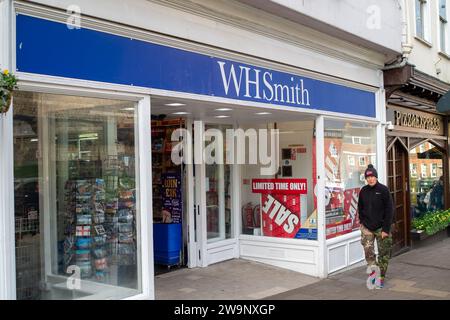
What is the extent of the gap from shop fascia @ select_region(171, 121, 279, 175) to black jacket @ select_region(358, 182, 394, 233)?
92.0 inches

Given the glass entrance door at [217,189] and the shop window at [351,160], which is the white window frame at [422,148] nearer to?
the shop window at [351,160]

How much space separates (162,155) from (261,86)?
237cm

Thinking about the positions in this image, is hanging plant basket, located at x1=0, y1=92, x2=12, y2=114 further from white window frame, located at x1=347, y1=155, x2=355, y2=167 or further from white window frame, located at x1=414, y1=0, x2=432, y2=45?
white window frame, located at x1=414, y1=0, x2=432, y2=45

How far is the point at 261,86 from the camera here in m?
6.97

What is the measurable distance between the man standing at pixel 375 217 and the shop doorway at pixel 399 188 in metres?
3.40

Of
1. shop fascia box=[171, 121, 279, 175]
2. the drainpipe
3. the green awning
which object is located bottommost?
shop fascia box=[171, 121, 279, 175]

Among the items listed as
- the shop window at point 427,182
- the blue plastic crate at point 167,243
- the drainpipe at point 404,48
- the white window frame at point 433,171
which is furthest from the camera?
the white window frame at point 433,171

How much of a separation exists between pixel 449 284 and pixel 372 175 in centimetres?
213

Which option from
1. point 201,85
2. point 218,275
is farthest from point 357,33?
point 218,275

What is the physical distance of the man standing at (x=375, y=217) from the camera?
7.15 metres

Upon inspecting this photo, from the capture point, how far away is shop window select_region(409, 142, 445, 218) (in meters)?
11.9

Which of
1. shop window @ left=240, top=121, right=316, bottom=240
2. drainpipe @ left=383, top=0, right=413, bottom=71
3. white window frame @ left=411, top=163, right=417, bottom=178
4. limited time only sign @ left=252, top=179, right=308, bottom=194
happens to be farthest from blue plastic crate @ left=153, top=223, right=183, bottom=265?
white window frame @ left=411, top=163, right=417, bottom=178

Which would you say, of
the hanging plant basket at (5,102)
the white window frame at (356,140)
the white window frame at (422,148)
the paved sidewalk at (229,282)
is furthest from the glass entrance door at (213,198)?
the white window frame at (422,148)

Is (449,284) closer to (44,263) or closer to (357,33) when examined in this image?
(357,33)
